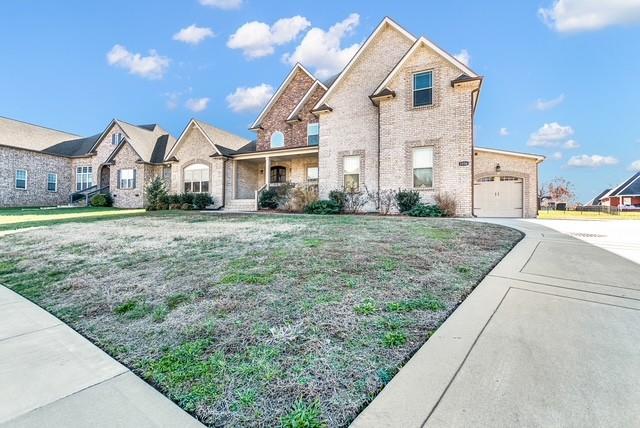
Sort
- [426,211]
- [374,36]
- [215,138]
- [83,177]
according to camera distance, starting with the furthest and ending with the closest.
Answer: [83,177], [215,138], [374,36], [426,211]

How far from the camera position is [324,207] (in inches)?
556

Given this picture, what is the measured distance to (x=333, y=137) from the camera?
16.0 m

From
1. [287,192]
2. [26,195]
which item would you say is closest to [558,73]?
Answer: [287,192]

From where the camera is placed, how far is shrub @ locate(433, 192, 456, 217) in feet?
41.8

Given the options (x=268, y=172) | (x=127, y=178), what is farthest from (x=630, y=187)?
(x=127, y=178)

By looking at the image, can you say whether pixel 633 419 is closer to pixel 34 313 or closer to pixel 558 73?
pixel 34 313

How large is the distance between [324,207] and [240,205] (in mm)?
7415

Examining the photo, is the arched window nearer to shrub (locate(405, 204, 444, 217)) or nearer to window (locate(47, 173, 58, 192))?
shrub (locate(405, 204, 444, 217))

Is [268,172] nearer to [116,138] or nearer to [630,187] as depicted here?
→ [116,138]

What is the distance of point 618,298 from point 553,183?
45.0 m

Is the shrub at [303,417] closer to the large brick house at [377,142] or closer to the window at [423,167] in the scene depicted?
the large brick house at [377,142]

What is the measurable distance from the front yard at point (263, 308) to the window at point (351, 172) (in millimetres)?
9086

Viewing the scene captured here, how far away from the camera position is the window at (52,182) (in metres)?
25.9

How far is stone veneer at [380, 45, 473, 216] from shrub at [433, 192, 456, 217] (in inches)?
8.1
